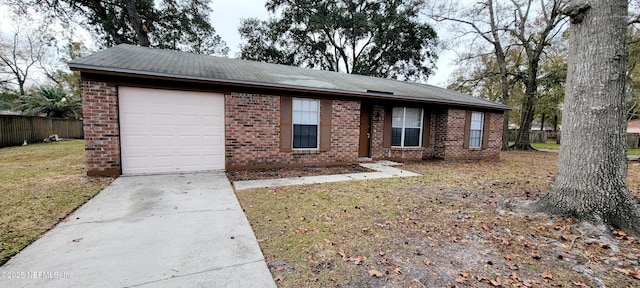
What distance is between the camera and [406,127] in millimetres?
9586

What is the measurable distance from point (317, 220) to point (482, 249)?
6.40 ft

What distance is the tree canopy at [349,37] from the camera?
1962cm

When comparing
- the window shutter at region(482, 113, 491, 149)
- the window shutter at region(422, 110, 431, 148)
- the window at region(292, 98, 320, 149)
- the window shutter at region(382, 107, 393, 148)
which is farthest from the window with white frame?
the window at region(292, 98, 320, 149)

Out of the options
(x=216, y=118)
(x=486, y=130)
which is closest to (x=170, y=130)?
(x=216, y=118)

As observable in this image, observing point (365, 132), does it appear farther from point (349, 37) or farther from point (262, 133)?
point (349, 37)

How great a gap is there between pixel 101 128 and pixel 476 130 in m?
12.3

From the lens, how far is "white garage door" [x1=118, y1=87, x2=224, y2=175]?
18.8ft

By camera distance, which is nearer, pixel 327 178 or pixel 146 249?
pixel 146 249

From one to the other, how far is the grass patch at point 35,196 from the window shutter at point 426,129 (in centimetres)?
965

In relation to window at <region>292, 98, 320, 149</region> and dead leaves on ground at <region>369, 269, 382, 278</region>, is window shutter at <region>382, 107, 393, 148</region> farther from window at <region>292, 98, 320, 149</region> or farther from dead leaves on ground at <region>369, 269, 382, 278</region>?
dead leaves on ground at <region>369, 269, 382, 278</region>

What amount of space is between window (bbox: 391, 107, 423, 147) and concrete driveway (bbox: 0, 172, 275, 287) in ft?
22.9

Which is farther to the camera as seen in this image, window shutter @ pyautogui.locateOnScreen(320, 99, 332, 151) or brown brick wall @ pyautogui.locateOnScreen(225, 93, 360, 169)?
window shutter @ pyautogui.locateOnScreen(320, 99, 332, 151)

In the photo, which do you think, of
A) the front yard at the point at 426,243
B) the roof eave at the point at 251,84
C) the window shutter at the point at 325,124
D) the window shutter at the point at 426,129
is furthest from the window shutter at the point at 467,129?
the window shutter at the point at 325,124

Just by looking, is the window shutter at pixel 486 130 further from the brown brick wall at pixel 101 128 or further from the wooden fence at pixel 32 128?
the wooden fence at pixel 32 128
